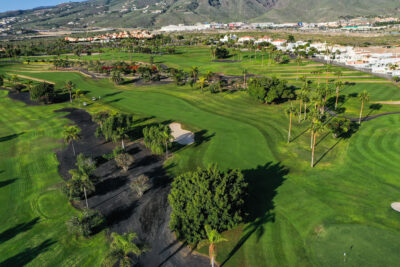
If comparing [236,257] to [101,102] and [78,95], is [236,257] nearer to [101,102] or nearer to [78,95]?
[101,102]

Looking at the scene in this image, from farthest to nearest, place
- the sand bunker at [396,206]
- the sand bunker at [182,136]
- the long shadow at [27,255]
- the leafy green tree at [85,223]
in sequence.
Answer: the sand bunker at [182,136], the sand bunker at [396,206], the leafy green tree at [85,223], the long shadow at [27,255]

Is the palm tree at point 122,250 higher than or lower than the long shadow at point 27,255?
higher

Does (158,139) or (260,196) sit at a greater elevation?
(158,139)

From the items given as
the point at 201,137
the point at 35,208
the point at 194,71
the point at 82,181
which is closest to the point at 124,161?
the point at 82,181

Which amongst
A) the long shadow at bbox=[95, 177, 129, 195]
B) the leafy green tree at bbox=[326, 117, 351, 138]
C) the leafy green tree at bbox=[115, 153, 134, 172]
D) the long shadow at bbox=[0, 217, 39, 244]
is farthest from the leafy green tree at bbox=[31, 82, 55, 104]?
the leafy green tree at bbox=[326, 117, 351, 138]

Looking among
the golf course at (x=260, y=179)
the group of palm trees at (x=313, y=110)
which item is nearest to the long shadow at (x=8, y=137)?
the golf course at (x=260, y=179)

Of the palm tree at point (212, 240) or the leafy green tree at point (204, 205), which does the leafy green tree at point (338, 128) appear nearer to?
the leafy green tree at point (204, 205)

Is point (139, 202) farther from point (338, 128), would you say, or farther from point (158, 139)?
point (338, 128)

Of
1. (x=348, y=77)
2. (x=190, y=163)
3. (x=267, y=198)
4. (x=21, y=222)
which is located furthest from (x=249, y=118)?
(x=348, y=77)
